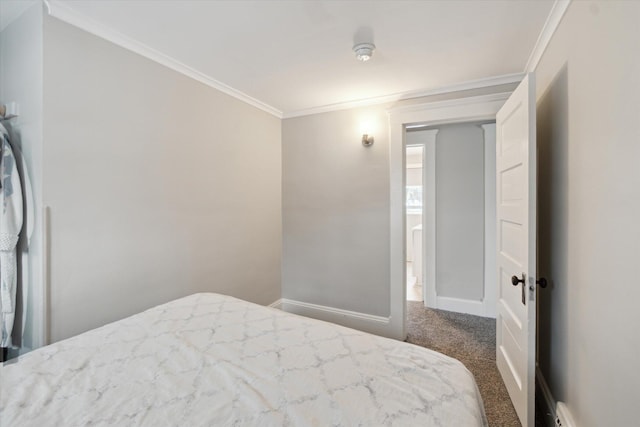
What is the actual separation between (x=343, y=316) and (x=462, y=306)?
1.51 metres

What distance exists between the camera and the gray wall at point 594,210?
941 mm

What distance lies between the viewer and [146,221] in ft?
6.50

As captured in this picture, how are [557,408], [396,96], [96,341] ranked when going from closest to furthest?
1. [96,341]
2. [557,408]
3. [396,96]

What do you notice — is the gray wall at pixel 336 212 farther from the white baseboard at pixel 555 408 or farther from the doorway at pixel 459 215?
the white baseboard at pixel 555 408

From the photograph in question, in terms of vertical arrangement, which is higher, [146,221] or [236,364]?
[146,221]

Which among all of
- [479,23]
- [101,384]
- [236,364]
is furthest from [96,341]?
[479,23]

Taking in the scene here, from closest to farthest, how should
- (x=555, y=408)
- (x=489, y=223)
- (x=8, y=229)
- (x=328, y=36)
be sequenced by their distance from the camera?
(x=8, y=229) → (x=555, y=408) → (x=328, y=36) → (x=489, y=223)

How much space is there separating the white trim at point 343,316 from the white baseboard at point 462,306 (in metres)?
1.07

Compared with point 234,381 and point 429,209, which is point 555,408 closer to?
point 234,381

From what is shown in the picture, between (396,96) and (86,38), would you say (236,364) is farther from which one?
(396,96)

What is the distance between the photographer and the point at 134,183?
190 cm

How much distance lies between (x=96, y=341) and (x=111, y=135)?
3.97ft

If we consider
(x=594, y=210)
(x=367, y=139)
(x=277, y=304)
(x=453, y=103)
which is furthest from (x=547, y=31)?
(x=277, y=304)

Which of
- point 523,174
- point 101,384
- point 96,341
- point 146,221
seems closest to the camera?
point 101,384
